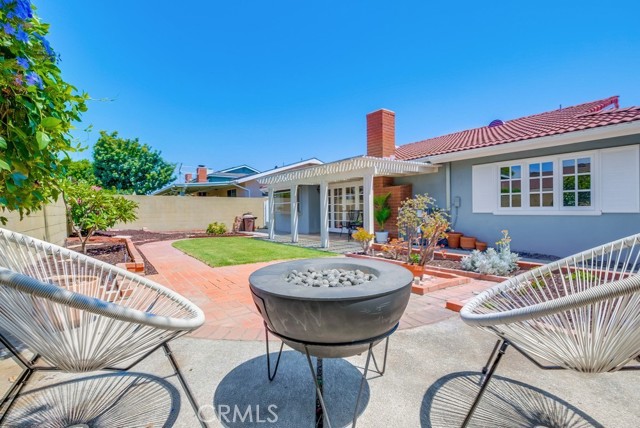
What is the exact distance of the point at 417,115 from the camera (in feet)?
46.4

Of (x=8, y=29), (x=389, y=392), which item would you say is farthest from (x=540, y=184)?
(x=8, y=29)

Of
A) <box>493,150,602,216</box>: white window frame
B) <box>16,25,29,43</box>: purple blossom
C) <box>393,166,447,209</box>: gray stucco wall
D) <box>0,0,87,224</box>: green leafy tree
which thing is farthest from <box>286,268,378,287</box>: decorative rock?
<box>393,166,447,209</box>: gray stucco wall

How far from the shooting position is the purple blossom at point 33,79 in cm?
171

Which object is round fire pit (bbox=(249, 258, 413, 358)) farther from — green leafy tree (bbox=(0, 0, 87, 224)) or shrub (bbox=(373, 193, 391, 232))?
shrub (bbox=(373, 193, 391, 232))

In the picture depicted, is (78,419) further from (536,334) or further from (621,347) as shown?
(621,347)

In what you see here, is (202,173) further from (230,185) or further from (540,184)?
(540,184)

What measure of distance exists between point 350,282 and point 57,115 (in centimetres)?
246

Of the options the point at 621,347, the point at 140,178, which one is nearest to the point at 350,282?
the point at 621,347

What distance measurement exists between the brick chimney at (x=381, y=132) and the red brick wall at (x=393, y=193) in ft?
3.65

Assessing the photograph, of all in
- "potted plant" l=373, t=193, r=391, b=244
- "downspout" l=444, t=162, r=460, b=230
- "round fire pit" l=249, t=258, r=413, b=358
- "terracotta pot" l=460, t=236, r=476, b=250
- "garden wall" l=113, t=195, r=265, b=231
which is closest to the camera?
"round fire pit" l=249, t=258, r=413, b=358

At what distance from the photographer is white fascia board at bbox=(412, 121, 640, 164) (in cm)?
581

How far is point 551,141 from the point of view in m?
6.72

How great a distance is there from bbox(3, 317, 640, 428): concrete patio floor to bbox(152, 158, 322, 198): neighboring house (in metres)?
12.4

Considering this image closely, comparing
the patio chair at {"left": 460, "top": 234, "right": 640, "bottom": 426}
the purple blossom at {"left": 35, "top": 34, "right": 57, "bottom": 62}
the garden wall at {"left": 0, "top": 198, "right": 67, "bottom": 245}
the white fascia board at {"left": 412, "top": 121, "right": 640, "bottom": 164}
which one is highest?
the white fascia board at {"left": 412, "top": 121, "right": 640, "bottom": 164}
